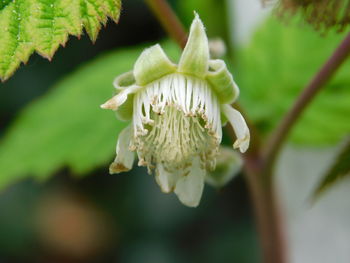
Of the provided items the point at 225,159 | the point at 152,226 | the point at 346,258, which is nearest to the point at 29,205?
the point at 152,226

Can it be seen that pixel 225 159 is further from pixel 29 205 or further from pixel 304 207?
pixel 29 205

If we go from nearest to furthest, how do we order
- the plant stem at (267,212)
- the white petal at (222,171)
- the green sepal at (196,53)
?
the green sepal at (196,53) < the white petal at (222,171) < the plant stem at (267,212)

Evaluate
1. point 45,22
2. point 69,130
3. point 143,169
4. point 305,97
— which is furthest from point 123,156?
point 143,169

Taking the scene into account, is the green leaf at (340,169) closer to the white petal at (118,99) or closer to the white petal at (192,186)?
the white petal at (192,186)

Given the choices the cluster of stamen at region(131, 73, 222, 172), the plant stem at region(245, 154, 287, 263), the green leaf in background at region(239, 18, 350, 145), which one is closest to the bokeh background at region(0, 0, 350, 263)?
the green leaf in background at region(239, 18, 350, 145)

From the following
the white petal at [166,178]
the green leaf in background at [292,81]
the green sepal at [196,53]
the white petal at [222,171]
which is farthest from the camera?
the green leaf in background at [292,81]

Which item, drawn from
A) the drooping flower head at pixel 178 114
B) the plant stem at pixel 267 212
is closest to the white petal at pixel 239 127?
the drooping flower head at pixel 178 114

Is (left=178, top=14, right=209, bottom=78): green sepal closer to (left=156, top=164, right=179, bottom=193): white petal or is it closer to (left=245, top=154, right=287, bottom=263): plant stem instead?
(left=156, top=164, right=179, bottom=193): white petal
